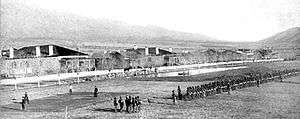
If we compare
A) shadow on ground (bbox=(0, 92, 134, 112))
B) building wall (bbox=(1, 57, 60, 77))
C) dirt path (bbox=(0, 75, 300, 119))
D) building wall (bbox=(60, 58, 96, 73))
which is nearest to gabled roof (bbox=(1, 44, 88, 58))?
building wall (bbox=(60, 58, 96, 73))

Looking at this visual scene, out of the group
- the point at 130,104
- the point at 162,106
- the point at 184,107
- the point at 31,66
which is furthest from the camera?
the point at 31,66

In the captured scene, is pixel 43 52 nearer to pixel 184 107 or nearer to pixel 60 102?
pixel 60 102

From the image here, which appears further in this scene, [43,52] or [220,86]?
[43,52]

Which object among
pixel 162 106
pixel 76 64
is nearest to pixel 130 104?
pixel 162 106

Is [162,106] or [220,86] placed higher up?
[220,86]

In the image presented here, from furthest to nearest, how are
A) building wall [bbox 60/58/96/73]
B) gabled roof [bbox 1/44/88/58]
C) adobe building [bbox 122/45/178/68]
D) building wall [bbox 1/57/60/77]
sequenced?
1. adobe building [bbox 122/45/178/68]
2. gabled roof [bbox 1/44/88/58]
3. building wall [bbox 60/58/96/73]
4. building wall [bbox 1/57/60/77]

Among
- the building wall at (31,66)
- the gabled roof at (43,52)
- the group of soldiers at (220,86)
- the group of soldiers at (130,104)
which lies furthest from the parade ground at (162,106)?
the gabled roof at (43,52)

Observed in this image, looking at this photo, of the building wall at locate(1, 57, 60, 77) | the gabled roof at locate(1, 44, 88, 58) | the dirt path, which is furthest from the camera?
the gabled roof at locate(1, 44, 88, 58)

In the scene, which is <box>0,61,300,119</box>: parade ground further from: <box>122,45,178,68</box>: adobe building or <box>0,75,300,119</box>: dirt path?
<box>122,45,178,68</box>: adobe building

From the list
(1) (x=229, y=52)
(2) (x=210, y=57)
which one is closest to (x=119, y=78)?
(2) (x=210, y=57)

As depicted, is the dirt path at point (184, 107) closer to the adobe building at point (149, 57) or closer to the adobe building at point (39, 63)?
the adobe building at point (39, 63)

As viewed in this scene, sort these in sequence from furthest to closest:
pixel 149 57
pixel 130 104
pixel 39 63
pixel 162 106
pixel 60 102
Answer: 1. pixel 149 57
2. pixel 39 63
3. pixel 60 102
4. pixel 162 106
5. pixel 130 104
